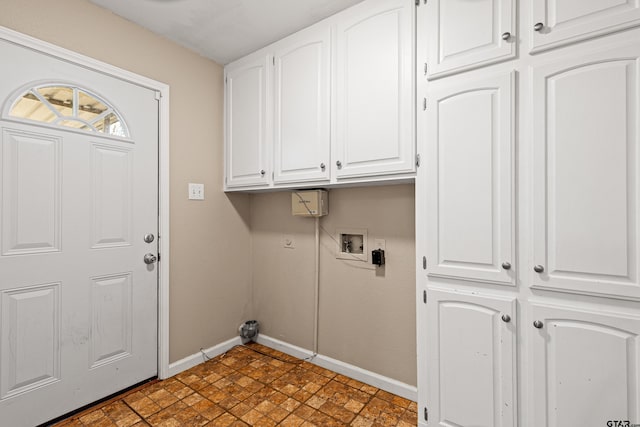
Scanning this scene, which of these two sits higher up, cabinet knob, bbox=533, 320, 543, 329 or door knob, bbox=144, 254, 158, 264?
door knob, bbox=144, 254, 158, 264

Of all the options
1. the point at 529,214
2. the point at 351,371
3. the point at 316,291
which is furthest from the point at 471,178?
the point at 351,371

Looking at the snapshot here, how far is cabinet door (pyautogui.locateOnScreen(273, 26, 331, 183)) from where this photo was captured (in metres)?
1.97

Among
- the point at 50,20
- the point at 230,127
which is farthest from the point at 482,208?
the point at 50,20

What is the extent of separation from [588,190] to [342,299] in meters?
1.56

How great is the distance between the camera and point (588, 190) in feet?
3.81

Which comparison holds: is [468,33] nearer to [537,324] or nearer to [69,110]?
[537,324]

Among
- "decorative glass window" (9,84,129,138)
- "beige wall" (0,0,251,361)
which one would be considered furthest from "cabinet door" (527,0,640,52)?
"decorative glass window" (9,84,129,138)

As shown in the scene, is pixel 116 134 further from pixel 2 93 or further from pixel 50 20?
pixel 50 20

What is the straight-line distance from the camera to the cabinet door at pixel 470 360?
A: 1.32 metres

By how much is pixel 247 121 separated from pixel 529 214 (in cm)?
195

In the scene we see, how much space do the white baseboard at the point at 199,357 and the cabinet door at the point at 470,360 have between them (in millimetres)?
1689

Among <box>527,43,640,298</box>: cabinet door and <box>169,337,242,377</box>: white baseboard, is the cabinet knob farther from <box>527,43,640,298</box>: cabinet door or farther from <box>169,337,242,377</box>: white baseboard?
<box>169,337,242,377</box>: white baseboard

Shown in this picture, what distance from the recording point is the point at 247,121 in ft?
7.86

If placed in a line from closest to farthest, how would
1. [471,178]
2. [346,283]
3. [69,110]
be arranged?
[471,178] → [69,110] → [346,283]
